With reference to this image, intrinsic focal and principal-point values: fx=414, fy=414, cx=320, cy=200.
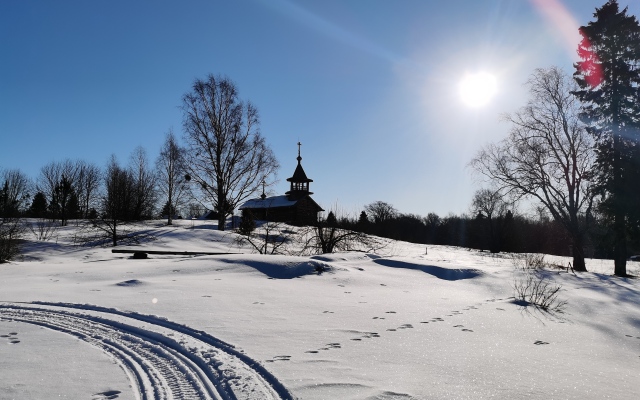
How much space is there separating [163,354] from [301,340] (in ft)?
5.06

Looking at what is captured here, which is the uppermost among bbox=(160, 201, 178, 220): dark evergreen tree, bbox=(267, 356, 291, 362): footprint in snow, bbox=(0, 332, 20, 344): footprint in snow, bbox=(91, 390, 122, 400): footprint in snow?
bbox=(160, 201, 178, 220): dark evergreen tree

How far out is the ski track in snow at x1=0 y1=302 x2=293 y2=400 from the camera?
3.41 meters

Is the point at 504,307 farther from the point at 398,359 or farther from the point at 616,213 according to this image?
the point at 616,213

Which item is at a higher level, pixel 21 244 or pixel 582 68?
pixel 582 68

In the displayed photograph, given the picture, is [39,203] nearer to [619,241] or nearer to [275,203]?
[275,203]

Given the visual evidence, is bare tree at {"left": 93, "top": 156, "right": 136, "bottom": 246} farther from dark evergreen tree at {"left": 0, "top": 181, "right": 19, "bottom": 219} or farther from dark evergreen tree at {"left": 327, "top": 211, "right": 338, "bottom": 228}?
dark evergreen tree at {"left": 327, "top": 211, "right": 338, "bottom": 228}

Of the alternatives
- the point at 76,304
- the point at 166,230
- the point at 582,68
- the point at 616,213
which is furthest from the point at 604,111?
the point at 166,230

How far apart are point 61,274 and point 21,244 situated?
373 inches

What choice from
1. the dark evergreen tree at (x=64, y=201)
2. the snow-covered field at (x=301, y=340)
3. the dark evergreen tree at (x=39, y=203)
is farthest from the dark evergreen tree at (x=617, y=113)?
the dark evergreen tree at (x=39, y=203)

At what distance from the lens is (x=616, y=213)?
19453 millimetres

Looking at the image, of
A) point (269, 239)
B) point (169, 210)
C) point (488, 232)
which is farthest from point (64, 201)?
point (488, 232)

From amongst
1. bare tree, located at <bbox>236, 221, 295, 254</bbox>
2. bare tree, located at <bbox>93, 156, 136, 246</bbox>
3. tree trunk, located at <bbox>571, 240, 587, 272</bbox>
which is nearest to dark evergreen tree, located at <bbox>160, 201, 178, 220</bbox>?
bare tree, located at <bbox>93, 156, 136, 246</bbox>

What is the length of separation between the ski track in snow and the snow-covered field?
0.02 metres

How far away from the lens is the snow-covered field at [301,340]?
3.54 metres
